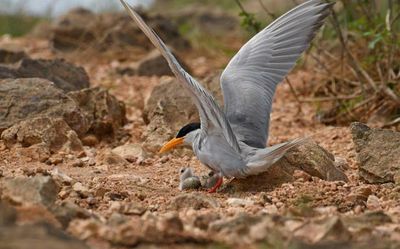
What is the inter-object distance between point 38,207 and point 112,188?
136 cm

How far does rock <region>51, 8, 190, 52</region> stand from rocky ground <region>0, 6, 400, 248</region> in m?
0.70

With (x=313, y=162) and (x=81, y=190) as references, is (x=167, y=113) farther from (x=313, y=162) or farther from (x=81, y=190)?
(x=81, y=190)

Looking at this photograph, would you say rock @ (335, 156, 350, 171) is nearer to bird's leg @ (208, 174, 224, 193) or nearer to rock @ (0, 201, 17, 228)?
bird's leg @ (208, 174, 224, 193)

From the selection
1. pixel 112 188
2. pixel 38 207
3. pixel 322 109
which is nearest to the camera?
pixel 38 207

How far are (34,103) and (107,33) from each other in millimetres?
3889

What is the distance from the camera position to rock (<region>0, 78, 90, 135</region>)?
675 centimetres

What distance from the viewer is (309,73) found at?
9281 mm

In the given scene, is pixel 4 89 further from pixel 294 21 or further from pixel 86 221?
pixel 86 221

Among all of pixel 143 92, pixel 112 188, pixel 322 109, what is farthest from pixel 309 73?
pixel 112 188

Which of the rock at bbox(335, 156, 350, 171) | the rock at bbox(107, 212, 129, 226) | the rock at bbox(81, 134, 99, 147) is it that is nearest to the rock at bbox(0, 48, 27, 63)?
the rock at bbox(81, 134, 99, 147)

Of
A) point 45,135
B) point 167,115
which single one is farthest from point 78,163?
point 167,115

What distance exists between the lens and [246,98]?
6.10 metres

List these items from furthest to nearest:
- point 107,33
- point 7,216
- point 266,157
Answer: point 107,33, point 266,157, point 7,216

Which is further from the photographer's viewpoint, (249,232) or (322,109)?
(322,109)
